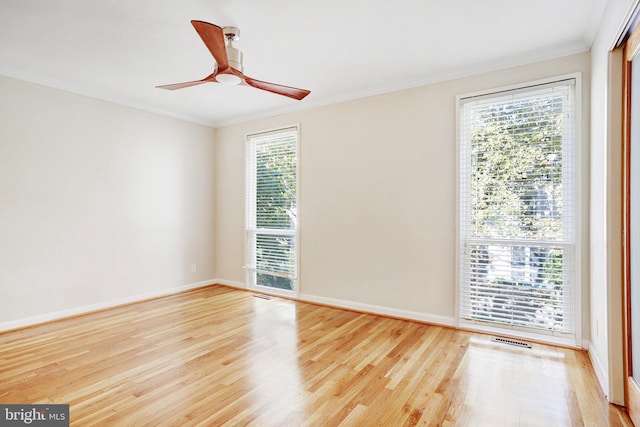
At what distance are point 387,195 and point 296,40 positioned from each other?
6.29 ft

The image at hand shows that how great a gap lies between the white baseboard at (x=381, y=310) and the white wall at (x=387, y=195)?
12 millimetres

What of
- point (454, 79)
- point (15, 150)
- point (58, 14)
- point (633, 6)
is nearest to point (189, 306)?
point (15, 150)

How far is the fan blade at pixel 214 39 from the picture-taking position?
2.03m

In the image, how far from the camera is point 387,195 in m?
3.97

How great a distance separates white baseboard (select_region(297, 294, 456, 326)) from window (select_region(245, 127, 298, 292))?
447 mm

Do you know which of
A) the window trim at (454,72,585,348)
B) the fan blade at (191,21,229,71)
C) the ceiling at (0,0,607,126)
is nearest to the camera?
the fan blade at (191,21,229,71)

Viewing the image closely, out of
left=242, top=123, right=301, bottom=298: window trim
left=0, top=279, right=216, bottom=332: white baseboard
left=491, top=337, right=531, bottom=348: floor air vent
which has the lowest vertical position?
left=491, top=337, right=531, bottom=348: floor air vent

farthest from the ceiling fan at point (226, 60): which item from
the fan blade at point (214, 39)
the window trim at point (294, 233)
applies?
the window trim at point (294, 233)

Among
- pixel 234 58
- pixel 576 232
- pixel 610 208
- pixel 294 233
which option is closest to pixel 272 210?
pixel 294 233

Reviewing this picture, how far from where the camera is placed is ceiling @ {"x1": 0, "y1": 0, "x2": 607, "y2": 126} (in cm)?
247

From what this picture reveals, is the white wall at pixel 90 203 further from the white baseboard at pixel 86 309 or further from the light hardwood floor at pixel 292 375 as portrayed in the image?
the light hardwood floor at pixel 292 375

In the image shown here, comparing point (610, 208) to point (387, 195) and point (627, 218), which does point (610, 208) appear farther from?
point (387, 195)

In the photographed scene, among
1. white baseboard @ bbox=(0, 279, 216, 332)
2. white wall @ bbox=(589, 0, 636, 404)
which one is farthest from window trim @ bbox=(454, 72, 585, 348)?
white baseboard @ bbox=(0, 279, 216, 332)

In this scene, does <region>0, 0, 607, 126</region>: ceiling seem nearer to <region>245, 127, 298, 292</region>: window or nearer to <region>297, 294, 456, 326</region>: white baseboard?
<region>245, 127, 298, 292</region>: window
